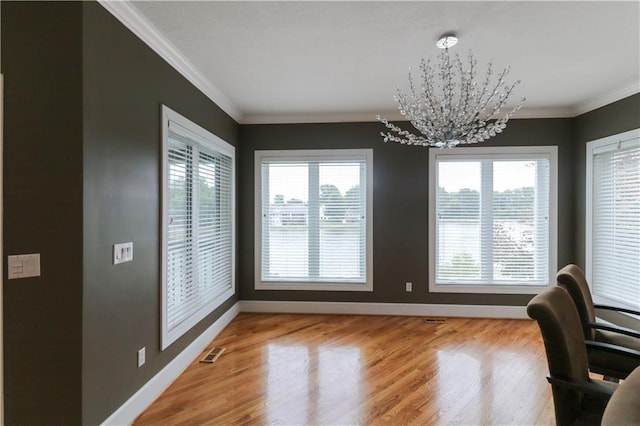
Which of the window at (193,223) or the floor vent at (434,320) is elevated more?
the window at (193,223)

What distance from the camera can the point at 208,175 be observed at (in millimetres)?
3434

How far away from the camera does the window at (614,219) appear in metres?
3.33

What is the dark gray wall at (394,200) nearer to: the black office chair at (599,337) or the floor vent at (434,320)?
the floor vent at (434,320)

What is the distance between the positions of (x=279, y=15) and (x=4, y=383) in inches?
102

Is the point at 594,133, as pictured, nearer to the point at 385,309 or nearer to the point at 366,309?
the point at 385,309

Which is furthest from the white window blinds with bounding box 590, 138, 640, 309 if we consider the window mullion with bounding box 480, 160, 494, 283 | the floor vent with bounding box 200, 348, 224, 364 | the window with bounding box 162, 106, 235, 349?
the window with bounding box 162, 106, 235, 349

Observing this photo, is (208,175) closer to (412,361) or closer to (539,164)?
(412,361)

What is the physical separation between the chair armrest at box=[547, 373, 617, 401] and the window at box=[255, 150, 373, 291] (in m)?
2.91

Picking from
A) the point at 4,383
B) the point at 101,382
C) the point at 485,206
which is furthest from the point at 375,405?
the point at 485,206

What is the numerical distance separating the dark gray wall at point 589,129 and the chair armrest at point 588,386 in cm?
320

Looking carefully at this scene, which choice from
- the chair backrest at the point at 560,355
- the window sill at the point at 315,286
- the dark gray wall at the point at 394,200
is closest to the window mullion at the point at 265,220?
the window sill at the point at 315,286

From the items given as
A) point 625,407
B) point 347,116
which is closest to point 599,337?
point 625,407

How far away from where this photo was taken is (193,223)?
3.05 meters

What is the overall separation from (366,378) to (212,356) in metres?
1.49
